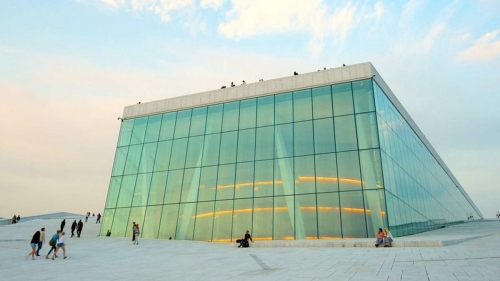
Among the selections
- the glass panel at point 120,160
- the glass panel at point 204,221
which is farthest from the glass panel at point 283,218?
the glass panel at point 120,160

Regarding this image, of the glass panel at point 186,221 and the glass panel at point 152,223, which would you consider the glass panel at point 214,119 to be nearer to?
the glass panel at point 186,221

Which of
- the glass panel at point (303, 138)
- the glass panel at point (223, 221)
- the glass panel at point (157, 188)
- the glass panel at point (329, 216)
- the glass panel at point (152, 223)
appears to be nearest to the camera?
the glass panel at point (329, 216)

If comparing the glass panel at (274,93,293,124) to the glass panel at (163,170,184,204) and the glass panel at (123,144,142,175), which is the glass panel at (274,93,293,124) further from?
the glass panel at (123,144,142,175)

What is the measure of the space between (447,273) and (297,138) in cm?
1880

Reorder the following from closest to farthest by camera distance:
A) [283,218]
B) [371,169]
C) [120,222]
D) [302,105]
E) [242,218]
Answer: [371,169] → [283,218] → [242,218] → [302,105] → [120,222]

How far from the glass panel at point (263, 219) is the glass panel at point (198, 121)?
941cm

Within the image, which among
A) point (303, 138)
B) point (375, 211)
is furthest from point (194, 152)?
point (375, 211)

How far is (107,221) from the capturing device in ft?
105

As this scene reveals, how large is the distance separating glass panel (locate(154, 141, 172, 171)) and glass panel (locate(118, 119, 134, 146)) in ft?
14.4

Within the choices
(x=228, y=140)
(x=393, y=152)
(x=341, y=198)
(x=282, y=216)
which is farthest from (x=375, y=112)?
(x=228, y=140)

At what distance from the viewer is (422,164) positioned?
40500mm

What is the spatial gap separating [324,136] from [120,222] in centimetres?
2038

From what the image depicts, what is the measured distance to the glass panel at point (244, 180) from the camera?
27438 millimetres

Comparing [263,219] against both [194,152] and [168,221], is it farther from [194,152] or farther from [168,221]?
[194,152]
